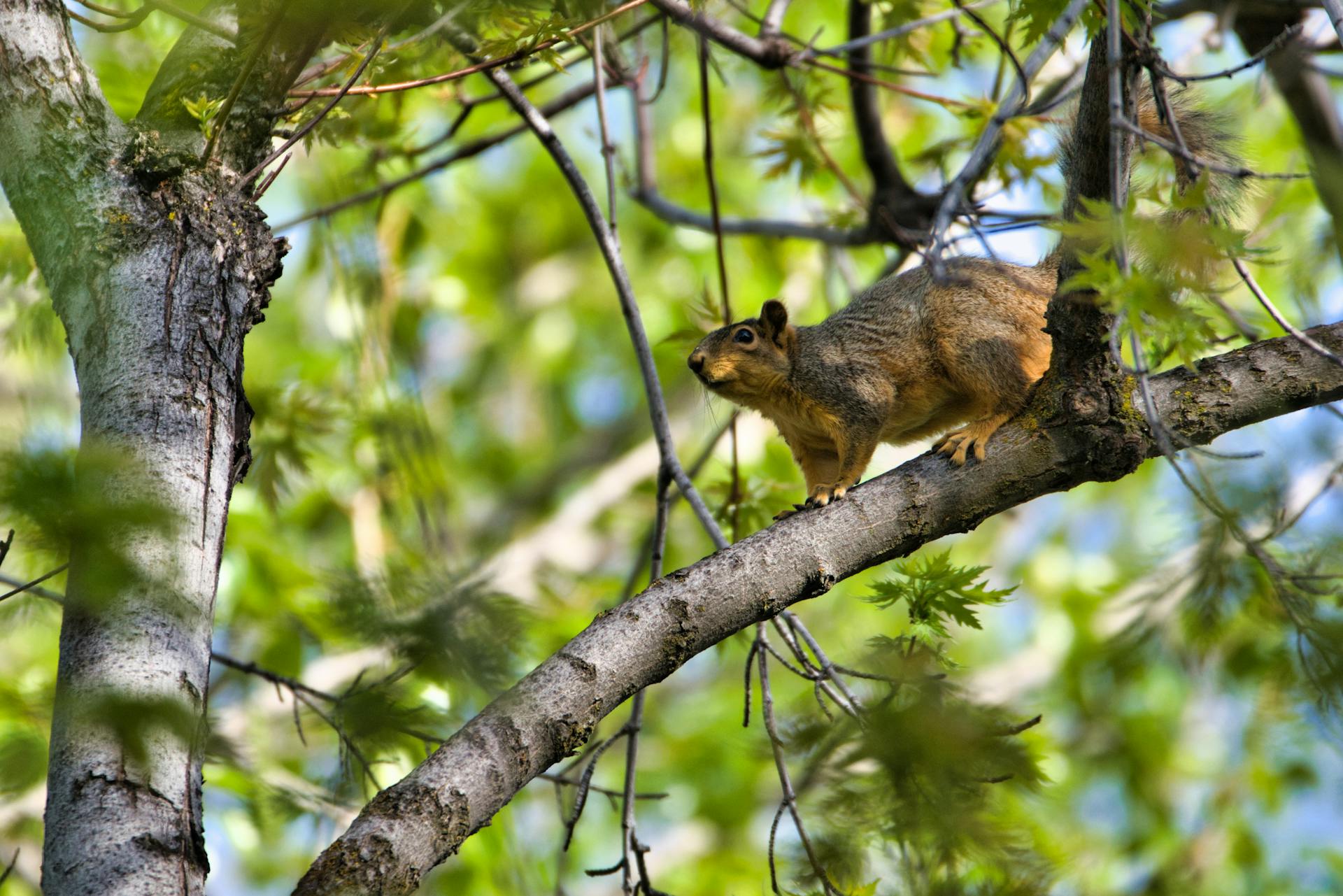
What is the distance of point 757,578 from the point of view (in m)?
2.15

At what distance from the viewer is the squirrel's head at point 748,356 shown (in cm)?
366

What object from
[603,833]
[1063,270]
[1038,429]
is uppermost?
[603,833]

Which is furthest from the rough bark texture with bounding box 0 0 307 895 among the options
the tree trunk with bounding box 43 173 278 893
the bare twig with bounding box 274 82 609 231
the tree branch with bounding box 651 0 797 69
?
the tree branch with bounding box 651 0 797 69

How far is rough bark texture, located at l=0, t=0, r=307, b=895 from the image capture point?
1605 millimetres

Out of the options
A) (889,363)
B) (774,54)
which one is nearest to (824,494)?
(889,363)

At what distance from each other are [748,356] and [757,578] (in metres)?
1.70

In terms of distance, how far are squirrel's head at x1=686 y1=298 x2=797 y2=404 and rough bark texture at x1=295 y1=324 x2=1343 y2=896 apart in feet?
4.40

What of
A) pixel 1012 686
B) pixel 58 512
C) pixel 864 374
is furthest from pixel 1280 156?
pixel 58 512

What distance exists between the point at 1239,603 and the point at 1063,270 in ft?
4.36

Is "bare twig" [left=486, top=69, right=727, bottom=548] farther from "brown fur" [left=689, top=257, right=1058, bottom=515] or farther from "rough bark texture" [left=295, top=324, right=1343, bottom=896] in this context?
"brown fur" [left=689, top=257, right=1058, bottom=515]

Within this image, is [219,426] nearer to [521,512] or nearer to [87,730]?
[87,730]

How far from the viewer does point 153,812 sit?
5.29 feet

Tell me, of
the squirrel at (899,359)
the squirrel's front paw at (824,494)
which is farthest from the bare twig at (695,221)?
the squirrel's front paw at (824,494)

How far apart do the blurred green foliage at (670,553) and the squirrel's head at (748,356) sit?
16cm
